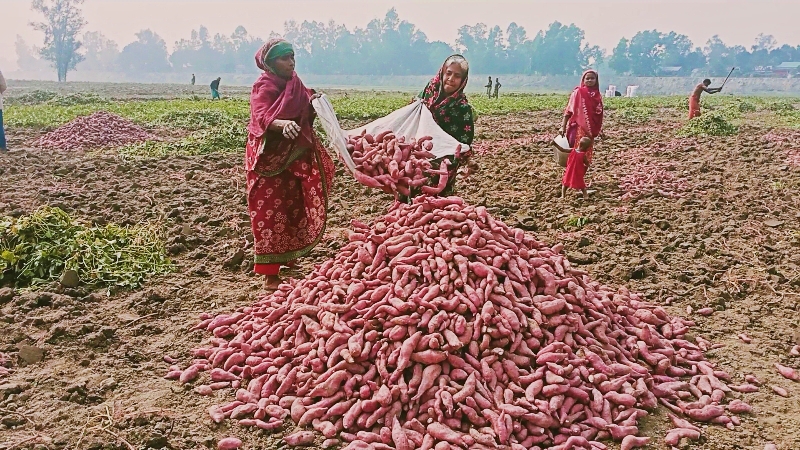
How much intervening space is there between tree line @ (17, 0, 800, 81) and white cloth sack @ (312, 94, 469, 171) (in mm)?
70456

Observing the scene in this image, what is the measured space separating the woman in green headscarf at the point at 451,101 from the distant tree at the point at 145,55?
110796mm

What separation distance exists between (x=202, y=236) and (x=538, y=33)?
82.3 metres

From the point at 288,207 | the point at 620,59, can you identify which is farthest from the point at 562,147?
the point at 620,59

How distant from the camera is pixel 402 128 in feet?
15.3

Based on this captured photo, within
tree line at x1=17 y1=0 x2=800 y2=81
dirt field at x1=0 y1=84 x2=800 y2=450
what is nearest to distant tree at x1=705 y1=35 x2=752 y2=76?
tree line at x1=17 y1=0 x2=800 y2=81

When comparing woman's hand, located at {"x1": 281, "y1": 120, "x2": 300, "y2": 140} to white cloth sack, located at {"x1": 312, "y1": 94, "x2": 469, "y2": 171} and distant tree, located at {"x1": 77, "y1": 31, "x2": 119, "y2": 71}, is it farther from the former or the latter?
distant tree, located at {"x1": 77, "y1": 31, "x2": 119, "y2": 71}

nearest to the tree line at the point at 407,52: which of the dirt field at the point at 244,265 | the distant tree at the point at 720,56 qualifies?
the distant tree at the point at 720,56

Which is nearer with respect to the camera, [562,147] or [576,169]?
[576,169]

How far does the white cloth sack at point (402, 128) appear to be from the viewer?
14.0 feet

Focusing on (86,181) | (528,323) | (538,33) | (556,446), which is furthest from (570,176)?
(538,33)

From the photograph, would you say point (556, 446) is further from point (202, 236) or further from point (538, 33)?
point (538, 33)

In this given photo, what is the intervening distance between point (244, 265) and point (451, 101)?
7.64 ft

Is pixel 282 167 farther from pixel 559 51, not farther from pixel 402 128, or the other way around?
pixel 559 51

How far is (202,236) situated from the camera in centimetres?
630
